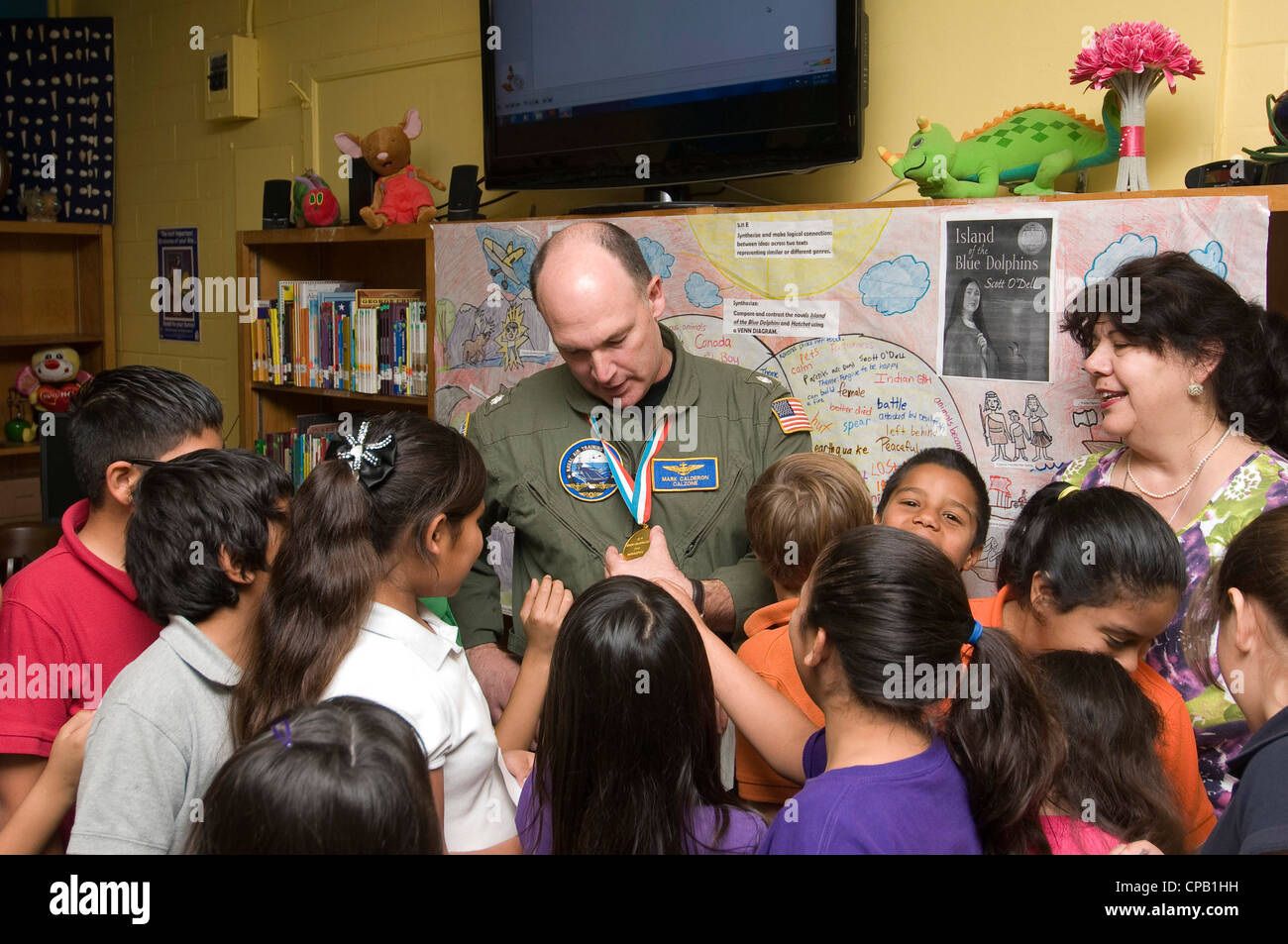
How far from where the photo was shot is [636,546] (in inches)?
76.7

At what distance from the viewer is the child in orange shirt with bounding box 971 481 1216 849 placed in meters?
1.55

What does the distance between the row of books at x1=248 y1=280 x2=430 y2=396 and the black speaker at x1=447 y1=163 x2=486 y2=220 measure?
1.15ft

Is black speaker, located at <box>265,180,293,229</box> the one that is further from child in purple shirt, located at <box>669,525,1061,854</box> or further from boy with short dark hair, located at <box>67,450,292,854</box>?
child in purple shirt, located at <box>669,525,1061,854</box>

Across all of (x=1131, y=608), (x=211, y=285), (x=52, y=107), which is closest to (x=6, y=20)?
(x=52, y=107)

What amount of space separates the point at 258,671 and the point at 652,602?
532mm

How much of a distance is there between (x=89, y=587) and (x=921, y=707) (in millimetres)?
1274

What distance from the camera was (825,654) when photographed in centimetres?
129

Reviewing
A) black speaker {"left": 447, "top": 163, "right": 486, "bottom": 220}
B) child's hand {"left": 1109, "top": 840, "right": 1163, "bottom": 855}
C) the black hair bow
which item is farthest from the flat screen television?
child's hand {"left": 1109, "top": 840, "right": 1163, "bottom": 855}

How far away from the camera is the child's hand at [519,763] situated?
5.39ft

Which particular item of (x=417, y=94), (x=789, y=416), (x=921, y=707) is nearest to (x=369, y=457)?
(x=921, y=707)

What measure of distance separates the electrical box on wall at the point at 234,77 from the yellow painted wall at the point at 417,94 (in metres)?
0.05

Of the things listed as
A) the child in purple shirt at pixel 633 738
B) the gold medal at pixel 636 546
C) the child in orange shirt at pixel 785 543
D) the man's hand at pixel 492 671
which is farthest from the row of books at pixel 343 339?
the child in purple shirt at pixel 633 738
